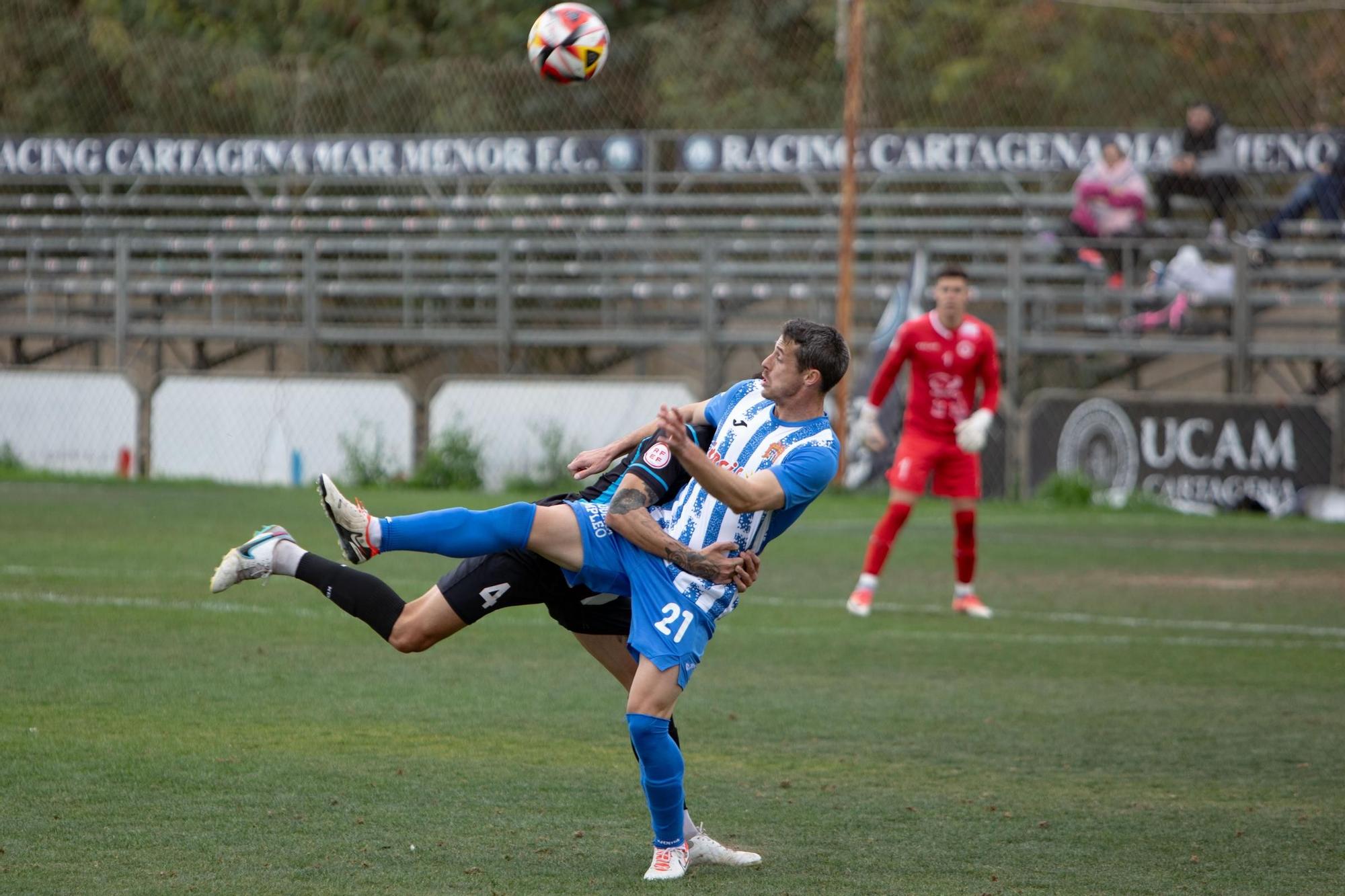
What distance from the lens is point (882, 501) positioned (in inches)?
714

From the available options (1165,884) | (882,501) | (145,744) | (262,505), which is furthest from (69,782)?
(882,501)

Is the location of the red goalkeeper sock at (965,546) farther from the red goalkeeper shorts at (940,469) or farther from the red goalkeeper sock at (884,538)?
the red goalkeeper sock at (884,538)

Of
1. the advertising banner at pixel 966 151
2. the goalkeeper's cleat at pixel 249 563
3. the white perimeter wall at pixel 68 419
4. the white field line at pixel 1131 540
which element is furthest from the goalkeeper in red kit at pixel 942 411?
the white perimeter wall at pixel 68 419

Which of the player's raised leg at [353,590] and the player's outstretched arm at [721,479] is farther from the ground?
the player's outstretched arm at [721,479]

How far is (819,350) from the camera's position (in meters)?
5.31

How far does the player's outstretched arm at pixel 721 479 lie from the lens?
15.9 ft

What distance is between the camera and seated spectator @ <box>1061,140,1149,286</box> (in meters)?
20.5

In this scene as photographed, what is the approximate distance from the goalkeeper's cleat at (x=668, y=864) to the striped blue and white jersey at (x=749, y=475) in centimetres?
73

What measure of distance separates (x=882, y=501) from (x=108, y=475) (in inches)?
338

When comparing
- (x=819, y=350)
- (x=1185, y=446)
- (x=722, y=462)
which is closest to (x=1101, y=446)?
(x=1185, y=446)

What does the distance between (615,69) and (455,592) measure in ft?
75.6

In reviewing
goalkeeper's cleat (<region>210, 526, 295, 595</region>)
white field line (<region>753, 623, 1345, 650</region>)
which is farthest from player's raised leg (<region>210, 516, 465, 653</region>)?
white field line (<region>753, 623, 1345, 650</region>)

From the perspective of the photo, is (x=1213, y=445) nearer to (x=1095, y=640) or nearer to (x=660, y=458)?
(x=1095, y=640)

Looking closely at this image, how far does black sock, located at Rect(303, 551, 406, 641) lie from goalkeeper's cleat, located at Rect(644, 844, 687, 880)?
1.19 metres
